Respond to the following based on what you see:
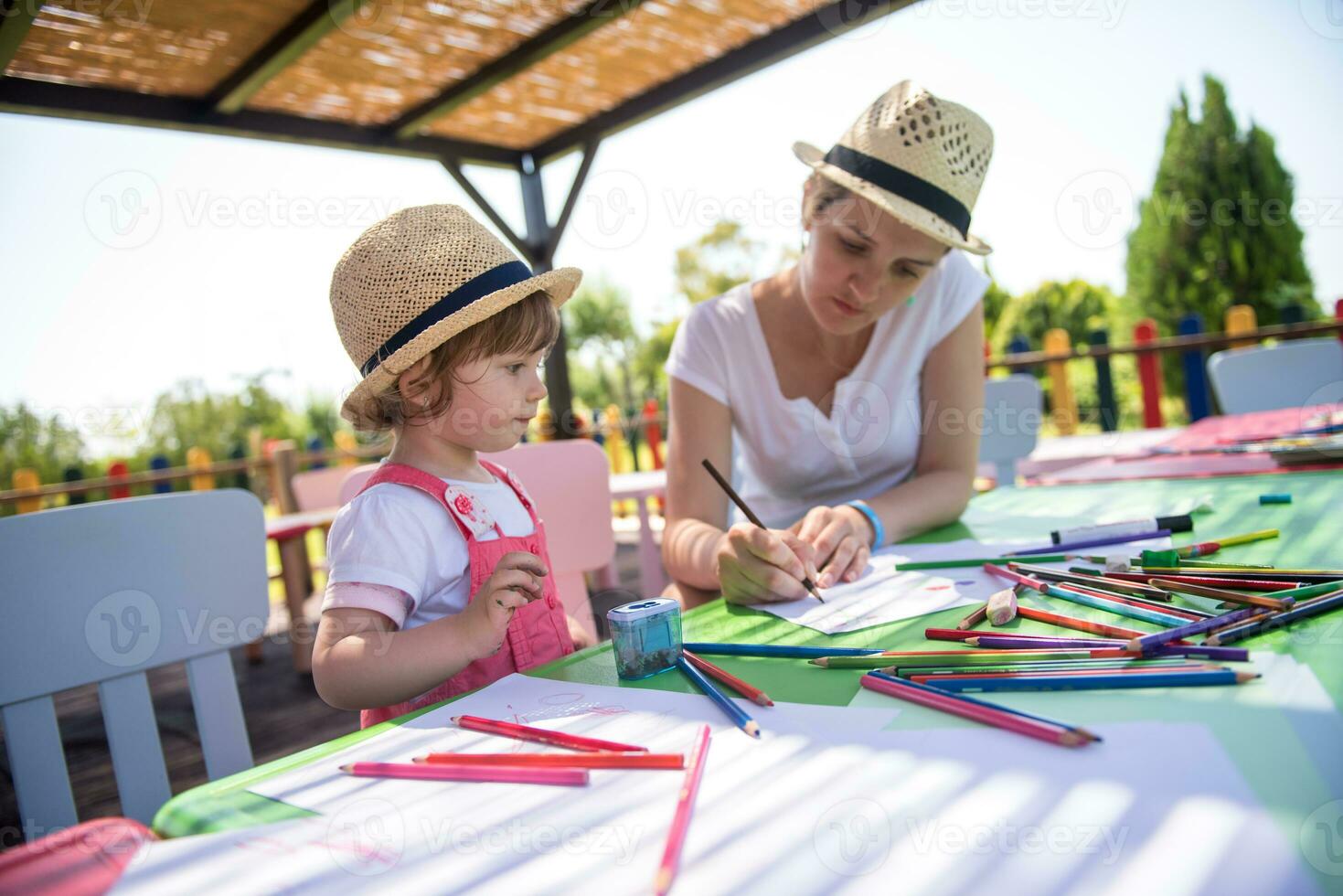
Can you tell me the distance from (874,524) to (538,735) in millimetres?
873

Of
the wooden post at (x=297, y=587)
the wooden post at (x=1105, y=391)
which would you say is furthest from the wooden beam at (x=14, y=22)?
the wooden post at (x=1105, y=391)

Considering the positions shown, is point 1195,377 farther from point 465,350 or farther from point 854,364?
point 465,350

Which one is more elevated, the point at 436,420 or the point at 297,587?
the point at 436,420

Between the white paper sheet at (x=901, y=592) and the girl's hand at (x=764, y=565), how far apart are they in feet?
0.07

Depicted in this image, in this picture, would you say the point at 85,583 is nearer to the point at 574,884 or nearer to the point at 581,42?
the point at 574,884

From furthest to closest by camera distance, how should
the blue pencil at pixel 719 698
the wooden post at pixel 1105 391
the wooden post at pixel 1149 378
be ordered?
the wooden post at pixel 1105 391 → the wooden post at pixel 1149 378 → the blue pencil at pixel 719 698

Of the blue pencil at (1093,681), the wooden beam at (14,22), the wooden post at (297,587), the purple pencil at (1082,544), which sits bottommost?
the wooden post at (297,587)

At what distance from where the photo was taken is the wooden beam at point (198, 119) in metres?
4.59

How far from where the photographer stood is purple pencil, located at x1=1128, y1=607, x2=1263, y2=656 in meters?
0.76

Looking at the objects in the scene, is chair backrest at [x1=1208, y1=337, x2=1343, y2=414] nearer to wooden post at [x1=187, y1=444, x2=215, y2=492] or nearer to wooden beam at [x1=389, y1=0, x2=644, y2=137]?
wooden beam at [x1=389, y1=0, x2=644, y2=137]

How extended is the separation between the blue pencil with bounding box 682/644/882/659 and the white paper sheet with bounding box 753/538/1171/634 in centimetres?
9

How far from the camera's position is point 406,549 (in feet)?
3.73

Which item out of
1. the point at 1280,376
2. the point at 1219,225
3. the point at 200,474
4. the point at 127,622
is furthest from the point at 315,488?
the point at 1219,225

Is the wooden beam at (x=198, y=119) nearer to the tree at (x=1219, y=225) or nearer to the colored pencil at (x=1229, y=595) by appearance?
the colored pencil at (x=1229, y=595)
